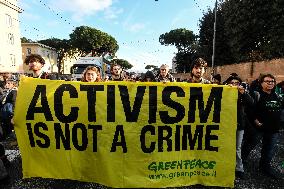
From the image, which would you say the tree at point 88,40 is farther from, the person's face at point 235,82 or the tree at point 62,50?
the person's face at point 235,82

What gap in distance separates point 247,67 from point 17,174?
56.9 ft

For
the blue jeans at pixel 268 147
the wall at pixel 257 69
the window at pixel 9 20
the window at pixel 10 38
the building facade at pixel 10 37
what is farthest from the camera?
the window at pixel 10 38

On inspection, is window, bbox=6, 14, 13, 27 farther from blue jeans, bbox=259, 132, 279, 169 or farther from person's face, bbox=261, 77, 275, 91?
blue jeans, bbox=259, 132, 279, 169

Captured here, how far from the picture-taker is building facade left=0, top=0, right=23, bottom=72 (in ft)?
137

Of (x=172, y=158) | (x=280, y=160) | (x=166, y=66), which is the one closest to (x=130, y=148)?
(x=172, y=158)

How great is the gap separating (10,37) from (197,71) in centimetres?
4439

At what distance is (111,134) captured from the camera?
13.7ft

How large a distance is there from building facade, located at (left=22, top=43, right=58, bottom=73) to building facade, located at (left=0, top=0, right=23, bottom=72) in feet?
44.8

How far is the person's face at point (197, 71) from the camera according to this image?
495 cm

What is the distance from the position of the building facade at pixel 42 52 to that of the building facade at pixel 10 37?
1365 cm

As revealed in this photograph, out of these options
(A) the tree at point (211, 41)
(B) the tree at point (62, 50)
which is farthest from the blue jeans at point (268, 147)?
(B) the tree at point (62, 50)

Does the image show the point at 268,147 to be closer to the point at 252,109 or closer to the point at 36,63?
the point at 252,109

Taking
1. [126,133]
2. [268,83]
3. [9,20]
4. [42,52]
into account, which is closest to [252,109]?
[268,83]

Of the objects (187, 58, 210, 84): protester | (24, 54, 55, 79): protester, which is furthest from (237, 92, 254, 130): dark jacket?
(24, 54, 55, 79): protester
